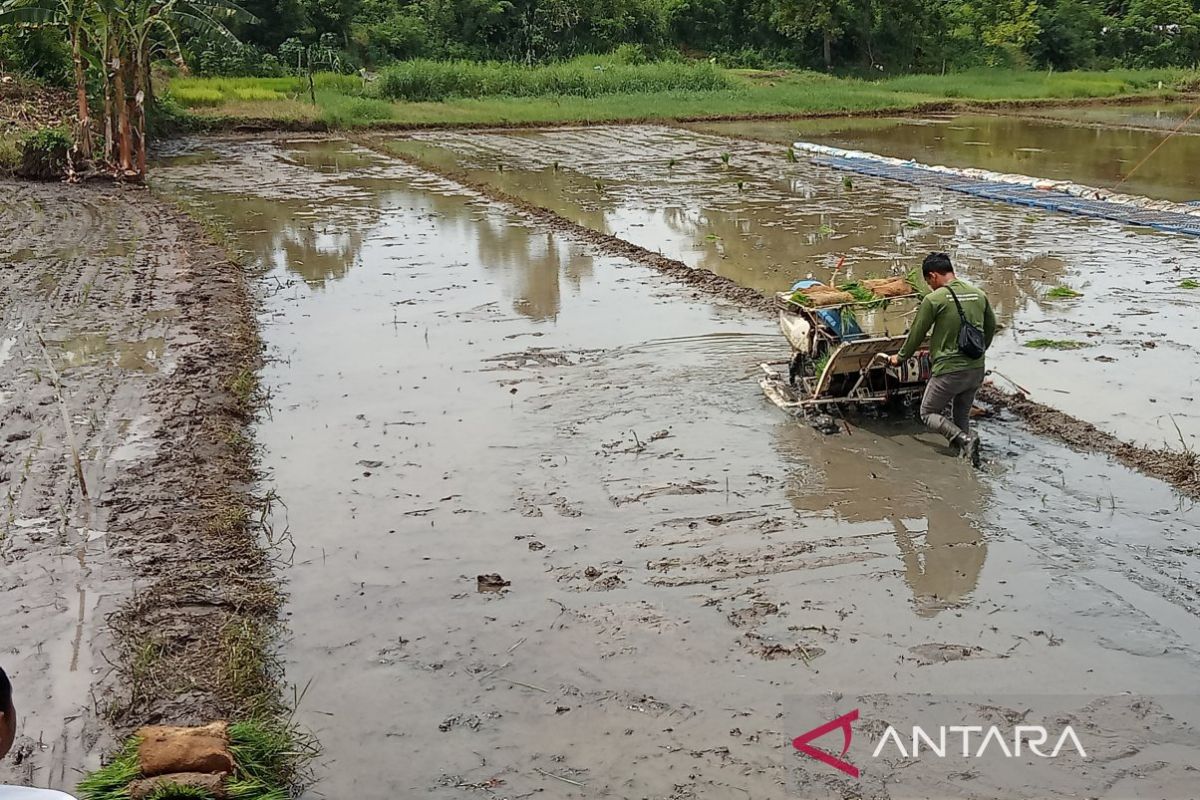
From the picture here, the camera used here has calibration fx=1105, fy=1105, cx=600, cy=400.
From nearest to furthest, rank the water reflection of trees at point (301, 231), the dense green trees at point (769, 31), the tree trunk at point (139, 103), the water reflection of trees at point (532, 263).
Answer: the water reflection of trees at point (532, 263), the water reflection of trees at point (301, 231), the tree trunk at point (139, 103), the dense green trees at point (769, 31)

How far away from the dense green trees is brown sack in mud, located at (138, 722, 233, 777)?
120ft

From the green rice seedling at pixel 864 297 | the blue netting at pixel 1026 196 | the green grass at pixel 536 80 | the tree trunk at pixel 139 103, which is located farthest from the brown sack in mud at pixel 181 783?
the green grass at pixel 536 80

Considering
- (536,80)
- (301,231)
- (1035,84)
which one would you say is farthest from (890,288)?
(1035,84)

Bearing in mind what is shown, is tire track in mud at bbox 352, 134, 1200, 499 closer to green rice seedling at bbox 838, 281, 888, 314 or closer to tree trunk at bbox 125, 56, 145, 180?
green rice seedling at bbox 838, 281, 888, 314

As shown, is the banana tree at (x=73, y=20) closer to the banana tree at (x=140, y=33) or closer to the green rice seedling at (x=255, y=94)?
the banana tree at (x=140, y=33)

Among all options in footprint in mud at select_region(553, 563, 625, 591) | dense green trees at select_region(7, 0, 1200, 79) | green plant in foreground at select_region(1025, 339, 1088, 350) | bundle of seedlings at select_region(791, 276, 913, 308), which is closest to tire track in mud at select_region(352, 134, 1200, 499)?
bundle of seedlings at select_region(791, 276, 913, 308)

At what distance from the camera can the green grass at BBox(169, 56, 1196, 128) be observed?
2895 centimetres

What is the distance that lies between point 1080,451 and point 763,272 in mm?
5454

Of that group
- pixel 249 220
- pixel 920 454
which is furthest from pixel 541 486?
pixel 249 220

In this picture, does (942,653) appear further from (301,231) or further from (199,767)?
(301,231)

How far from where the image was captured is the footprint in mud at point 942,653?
460cm

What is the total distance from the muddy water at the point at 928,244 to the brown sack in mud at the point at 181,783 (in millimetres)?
5744

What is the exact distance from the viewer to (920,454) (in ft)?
22.1

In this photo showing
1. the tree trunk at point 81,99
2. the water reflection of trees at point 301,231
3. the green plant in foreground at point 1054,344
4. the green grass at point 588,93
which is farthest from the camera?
the green grass at point 588,93
